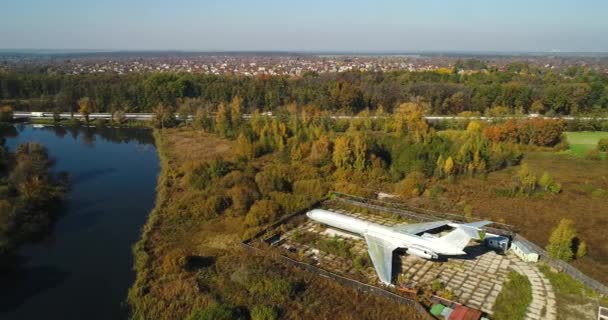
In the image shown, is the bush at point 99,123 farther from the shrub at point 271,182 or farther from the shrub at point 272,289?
the shrub at point 272,289

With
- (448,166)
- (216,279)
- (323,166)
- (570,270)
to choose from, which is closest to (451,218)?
(570,270)

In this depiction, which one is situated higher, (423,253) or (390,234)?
(390,234)

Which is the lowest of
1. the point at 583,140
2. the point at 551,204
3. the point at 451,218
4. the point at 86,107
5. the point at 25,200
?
the point at 551,204

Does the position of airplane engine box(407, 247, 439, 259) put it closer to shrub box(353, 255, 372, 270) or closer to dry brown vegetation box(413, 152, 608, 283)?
shrub box(353, 255, 372, 270)

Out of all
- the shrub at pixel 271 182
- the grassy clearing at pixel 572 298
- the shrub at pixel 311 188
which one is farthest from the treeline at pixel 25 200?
the grassy clearing at pixel 572 298

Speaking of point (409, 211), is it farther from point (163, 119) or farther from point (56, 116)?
point (56, 116)
